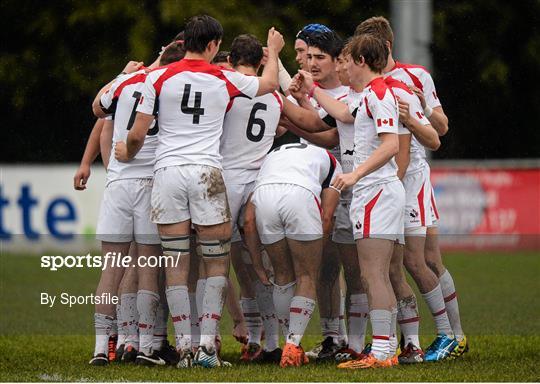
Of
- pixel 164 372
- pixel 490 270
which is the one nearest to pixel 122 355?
pixel 164 372

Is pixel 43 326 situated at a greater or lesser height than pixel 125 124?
lesser

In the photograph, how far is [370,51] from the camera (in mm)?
7441

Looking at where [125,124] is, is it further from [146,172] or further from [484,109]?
[484,109]

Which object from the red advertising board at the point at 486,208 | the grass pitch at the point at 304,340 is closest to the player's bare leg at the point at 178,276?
the grass pitch at the point at 304,340

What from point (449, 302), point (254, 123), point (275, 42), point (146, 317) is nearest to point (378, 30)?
point (275, 42)

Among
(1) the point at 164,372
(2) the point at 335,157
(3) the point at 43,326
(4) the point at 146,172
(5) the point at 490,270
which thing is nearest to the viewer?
(1) the point at 164,372

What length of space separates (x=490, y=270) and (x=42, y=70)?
10.4m

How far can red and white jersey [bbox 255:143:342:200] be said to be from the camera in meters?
7.71

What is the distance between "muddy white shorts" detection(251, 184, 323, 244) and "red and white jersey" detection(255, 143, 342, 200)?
0.06 m

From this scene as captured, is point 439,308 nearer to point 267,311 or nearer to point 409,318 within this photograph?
point 409,318

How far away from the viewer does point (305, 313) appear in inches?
296

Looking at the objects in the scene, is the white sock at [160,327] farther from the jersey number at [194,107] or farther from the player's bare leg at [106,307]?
the jersey number at [194,107]

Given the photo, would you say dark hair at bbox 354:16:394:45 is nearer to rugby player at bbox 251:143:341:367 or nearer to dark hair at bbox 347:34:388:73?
dark hair at bbox 347:34:388:73

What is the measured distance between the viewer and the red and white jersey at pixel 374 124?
7.29 meters
